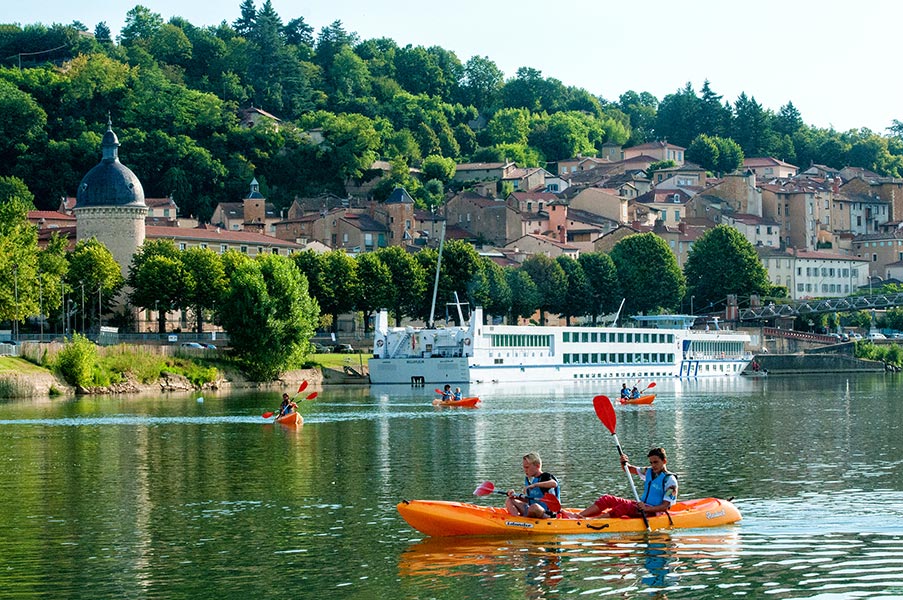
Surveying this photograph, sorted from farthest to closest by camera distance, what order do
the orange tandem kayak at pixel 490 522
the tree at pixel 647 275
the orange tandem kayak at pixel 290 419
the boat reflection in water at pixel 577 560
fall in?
1. the tree at pixel 647 275
2. the orange tandem kayak at pixel 290 419
3. the orange tandem kayak at pixel 490 522
4. the boat reflection in water at pixel 577 560

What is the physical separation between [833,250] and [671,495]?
162048 mm

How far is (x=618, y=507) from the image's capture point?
92.6ft

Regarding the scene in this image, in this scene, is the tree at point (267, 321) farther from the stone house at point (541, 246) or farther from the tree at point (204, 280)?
the stone house at point (541, 246)

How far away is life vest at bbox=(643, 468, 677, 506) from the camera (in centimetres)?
2828

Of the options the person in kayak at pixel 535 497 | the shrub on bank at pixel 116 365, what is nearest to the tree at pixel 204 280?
the shrub on bank at pixel 116 365

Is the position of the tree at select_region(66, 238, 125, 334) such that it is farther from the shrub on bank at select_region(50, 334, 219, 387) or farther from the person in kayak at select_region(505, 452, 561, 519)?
the person in kayak at select_region(505, 452, 561, 519)

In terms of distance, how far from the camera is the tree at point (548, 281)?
128 metres

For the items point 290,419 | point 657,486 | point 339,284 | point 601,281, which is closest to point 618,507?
point 657,486

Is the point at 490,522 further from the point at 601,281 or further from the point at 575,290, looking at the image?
the point at 601,281

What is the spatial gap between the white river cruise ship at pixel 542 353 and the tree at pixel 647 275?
913 cm

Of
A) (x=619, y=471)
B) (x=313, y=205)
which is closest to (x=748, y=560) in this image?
(x=619, y=471)

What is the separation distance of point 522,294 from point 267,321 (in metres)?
39.2

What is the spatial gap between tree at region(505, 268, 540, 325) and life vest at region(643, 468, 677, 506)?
9456cm

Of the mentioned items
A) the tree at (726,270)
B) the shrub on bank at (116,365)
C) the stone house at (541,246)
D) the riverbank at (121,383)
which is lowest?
the riverbank at (121,383)
